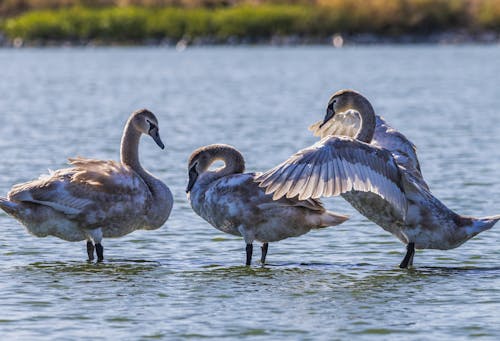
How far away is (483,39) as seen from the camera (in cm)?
6128

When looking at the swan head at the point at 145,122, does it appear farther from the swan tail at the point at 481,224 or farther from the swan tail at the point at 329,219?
the swan tail at the point at 481,224

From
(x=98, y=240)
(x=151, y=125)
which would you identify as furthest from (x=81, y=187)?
(x=151, y=125)

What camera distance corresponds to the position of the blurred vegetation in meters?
60.2

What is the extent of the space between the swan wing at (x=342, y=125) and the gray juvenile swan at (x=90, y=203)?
1.81m

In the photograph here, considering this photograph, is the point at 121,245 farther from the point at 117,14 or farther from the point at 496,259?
the point at 117,14

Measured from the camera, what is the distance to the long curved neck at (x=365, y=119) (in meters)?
11.0

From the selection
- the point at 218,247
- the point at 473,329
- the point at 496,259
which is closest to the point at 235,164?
the point at 218,247

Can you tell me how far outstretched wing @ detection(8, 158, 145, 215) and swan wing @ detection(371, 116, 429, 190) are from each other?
228cm

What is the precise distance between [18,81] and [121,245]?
92.2 ft

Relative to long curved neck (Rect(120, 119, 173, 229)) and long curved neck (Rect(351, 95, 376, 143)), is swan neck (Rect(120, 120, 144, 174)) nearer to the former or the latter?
long curved neck (Rect(120, 119, 173, 229))

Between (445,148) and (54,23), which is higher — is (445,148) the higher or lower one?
the lower one

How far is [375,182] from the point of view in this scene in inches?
392

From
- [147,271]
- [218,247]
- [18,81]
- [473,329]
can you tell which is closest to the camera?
[473,329]

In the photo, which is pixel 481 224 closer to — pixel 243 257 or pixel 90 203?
pixel 243 257
